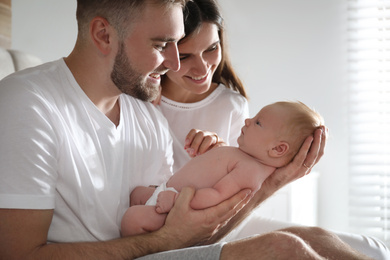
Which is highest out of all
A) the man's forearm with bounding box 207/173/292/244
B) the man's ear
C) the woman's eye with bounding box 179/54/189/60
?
the man's ear

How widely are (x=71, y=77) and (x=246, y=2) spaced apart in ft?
8.99

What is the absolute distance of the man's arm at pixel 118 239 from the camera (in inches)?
51.0

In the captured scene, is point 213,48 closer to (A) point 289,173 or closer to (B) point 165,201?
(A) point 289,173

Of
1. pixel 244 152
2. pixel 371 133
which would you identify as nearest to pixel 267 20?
pixel 371 133

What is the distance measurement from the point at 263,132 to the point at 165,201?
0.39 metres

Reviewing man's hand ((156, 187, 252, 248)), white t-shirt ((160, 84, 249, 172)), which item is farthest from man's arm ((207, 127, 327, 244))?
white t-shirt ((160, 84, 249, 172))

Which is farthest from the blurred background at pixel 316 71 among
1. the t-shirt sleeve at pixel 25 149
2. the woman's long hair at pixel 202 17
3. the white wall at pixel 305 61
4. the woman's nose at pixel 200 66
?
the t-shirt sleeve at pixel 25 149

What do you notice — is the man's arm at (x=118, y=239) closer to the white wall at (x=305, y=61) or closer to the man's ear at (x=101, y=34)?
the man's ear at (x=101, y=34)

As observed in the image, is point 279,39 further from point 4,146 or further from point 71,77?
point 4,146

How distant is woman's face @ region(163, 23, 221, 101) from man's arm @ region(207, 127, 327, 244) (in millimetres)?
517

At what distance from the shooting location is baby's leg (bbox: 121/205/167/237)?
1528 millimetres

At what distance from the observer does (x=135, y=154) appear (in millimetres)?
1764

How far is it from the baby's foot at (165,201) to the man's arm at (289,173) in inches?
11.2

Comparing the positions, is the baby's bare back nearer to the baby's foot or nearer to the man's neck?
the baby's foot
